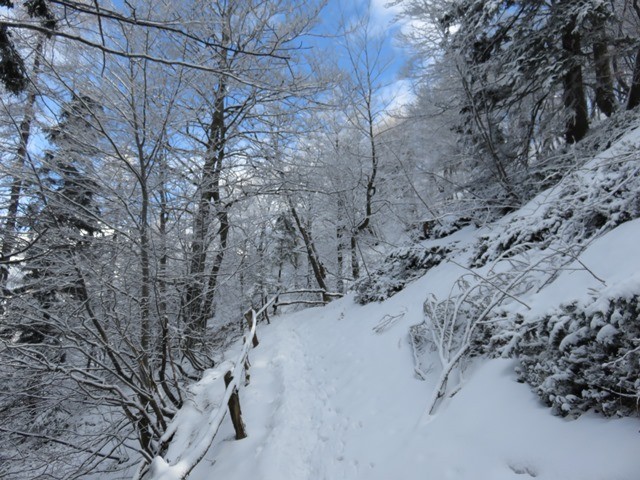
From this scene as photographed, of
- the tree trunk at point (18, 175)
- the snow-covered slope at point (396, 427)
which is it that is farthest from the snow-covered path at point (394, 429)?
the tree trunk at point (18, 175)

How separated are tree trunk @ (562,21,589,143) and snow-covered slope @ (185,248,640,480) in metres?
4.40

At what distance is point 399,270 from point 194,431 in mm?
5708

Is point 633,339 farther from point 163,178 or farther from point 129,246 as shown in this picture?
point 163,178

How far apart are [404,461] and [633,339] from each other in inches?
72.6

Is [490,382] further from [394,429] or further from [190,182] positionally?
[190,182]

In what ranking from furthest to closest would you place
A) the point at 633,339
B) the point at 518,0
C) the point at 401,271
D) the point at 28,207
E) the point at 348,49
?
the point at 348,49 → the point at 401,271 → the point at 518,0 → the point at 28,207 → the point at 633,339

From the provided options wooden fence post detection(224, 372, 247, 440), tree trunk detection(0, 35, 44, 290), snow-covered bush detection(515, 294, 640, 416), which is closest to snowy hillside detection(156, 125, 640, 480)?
snow-covered bush detection(515, 294, 640, 416)

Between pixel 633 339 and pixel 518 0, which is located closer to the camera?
pixel 633 339

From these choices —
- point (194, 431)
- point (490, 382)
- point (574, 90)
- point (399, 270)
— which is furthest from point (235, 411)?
point (574, 90)

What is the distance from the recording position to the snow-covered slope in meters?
1.89

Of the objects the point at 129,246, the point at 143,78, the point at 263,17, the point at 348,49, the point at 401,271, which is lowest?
the point at 401,271

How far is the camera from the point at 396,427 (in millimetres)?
3121

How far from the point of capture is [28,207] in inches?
158

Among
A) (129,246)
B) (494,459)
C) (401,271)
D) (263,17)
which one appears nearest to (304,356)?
(401,271)
